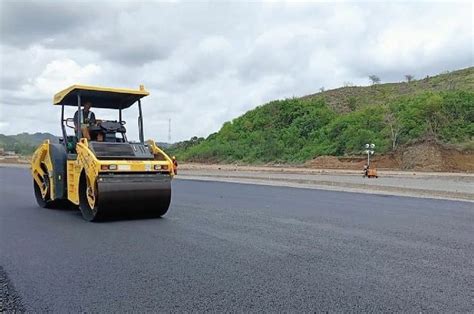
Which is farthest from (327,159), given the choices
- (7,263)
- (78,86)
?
(7,263)

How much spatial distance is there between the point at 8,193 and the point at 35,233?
8.62 metres

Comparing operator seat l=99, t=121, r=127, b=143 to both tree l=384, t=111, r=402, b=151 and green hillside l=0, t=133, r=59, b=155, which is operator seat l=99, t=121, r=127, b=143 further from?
tree l=384, t=111, r=402, b=151

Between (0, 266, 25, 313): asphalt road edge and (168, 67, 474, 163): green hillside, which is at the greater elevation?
(168, 67, 474, 163): green hillside

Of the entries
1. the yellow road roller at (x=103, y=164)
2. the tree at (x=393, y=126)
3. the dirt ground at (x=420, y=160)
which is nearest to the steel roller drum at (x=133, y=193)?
the yellow road roller at (x=103, y=164)

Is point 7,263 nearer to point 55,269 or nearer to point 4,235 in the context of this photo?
point 55,269

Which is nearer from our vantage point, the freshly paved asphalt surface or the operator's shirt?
the freshly paved asphalt surface

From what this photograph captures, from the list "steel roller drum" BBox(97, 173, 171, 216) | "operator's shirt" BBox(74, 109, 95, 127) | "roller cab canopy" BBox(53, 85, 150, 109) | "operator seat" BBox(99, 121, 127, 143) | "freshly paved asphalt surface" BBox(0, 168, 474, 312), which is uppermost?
"roller cab canopy" BBox(53, 85, 150, 109)

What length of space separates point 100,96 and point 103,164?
2.32 meters

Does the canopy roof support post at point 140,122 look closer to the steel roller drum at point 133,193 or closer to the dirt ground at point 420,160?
the steel roller drum at point 133,193

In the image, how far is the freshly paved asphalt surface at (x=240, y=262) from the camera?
177 inches

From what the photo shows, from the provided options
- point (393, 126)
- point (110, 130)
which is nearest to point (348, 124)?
point (393, 126)

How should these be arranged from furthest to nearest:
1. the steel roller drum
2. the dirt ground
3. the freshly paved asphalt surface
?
the dirt ground, the steel roller drum, the freshly paved asphalt surface

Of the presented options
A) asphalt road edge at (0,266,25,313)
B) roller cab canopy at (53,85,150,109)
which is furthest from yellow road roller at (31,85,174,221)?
asphalt road edge at (0,266,25,313)

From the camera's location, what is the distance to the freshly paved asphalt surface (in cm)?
449
